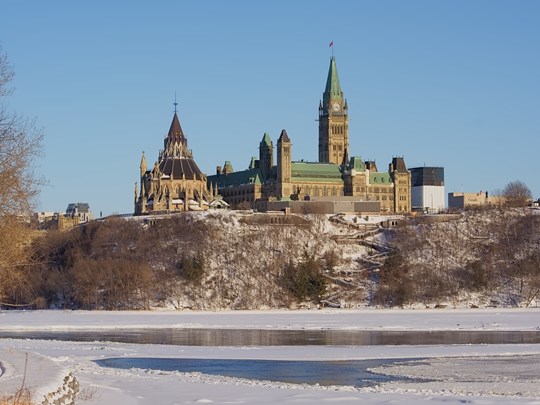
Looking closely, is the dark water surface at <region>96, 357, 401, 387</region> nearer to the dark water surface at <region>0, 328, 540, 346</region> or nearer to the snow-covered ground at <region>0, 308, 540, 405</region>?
the snow-covered ground at <region>0, 308, 540, 405</region>

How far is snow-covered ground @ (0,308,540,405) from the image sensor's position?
1588 inches

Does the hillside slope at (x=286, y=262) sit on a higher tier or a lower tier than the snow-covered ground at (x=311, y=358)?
higher

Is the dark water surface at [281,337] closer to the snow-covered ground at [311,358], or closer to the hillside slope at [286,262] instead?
the snow-covered ground at [311,358]

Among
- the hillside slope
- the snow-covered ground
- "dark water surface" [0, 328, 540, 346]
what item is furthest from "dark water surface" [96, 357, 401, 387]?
the hillside slope

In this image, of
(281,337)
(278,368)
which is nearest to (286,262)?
(281,337)

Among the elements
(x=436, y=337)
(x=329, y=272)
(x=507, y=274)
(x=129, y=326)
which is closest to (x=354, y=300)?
(x=329, y=272)

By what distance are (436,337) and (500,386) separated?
2987cm

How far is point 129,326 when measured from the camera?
295 ft

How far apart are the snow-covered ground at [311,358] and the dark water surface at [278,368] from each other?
144 centimetres

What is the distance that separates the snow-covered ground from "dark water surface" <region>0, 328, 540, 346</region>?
3.79 m

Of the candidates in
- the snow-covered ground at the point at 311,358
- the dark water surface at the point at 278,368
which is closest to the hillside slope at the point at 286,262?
the snow-covered ground at the point at 311,358

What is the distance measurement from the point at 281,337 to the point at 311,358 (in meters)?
17.9

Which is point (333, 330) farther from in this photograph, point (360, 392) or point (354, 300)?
point (354, 300)

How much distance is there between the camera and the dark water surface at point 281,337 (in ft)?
230
